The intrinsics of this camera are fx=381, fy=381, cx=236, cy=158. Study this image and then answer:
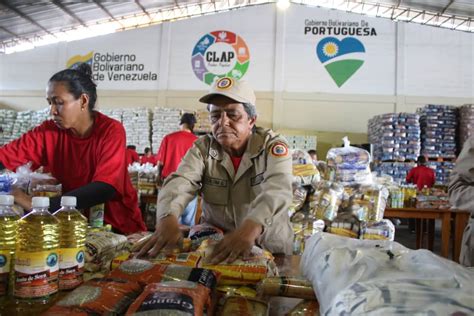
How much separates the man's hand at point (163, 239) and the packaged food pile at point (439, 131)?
28.4ft

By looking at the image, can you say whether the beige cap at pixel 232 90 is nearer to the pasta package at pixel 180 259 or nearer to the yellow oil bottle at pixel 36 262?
the pasta package at pixel 180 259

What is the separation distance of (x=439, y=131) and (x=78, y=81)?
28.7 ft

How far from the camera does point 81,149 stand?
1.84m

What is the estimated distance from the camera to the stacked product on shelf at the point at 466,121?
8253 millimetres

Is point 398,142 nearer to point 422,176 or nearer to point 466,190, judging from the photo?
point 422,176

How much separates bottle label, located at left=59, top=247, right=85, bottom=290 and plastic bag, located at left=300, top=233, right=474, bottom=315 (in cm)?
60

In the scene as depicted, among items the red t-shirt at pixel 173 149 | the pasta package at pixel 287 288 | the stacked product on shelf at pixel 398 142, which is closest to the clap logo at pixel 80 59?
the red t-shirt at pixel 173 149

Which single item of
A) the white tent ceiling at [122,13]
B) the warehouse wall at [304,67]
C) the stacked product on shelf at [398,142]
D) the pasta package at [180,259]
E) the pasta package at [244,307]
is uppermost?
the white tent ceiling at [122,13]

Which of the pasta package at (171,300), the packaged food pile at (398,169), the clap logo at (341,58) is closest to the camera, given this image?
the pasta package at (171,300)

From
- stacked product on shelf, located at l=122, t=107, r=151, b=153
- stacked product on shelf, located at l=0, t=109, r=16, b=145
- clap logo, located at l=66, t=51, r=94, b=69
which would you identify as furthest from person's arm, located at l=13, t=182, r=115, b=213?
clap logo, located at l=66, t=51, r=94, b=69

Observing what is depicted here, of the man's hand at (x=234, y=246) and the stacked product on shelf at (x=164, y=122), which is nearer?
the man's hand at (x=234, y=246)

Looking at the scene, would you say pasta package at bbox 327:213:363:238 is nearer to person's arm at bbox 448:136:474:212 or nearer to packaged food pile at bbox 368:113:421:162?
person's arm at bbox 448:136:474:212

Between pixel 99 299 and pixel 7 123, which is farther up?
pixel 7 123

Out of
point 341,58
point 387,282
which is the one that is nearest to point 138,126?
point 341,58
